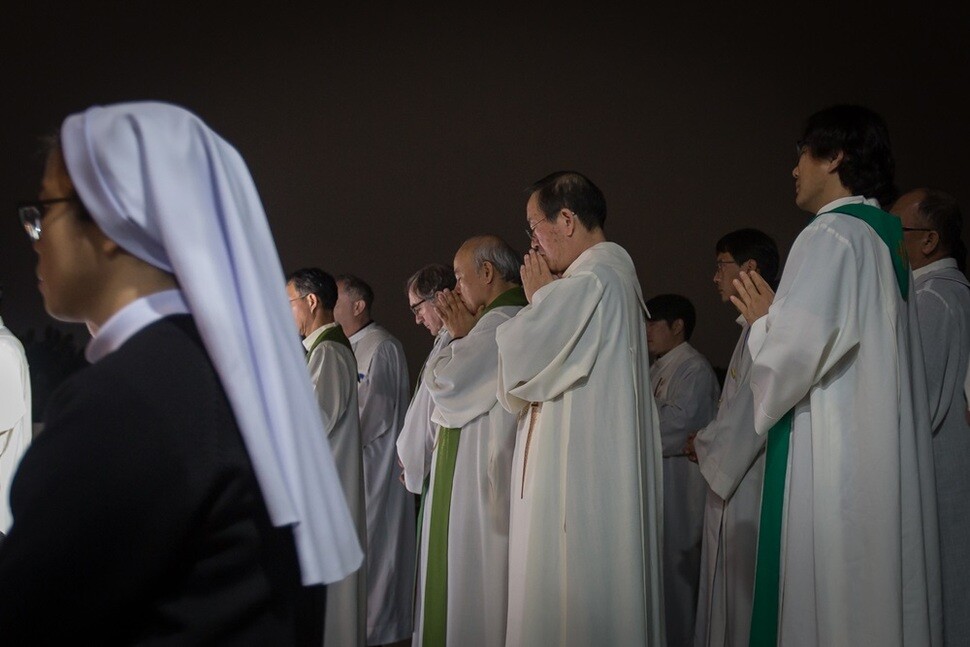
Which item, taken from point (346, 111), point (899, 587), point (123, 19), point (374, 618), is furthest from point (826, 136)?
point (123, 19)

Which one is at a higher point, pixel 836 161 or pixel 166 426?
pixel 836 161

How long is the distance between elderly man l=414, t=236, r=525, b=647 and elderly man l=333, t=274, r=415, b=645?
1452 millimetres

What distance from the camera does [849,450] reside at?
3.14 meters

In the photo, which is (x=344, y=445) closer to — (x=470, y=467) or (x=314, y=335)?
(x=314, y=335)

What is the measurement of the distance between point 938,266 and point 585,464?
164 cm

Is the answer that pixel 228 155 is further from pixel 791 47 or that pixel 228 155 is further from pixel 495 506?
pixel 791 47

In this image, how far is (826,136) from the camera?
3373mm

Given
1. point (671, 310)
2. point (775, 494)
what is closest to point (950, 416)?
point (775, 494)

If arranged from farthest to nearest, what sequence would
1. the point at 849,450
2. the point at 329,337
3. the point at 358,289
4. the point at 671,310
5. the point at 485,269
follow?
the point at 358,289 < the point at 671,310 < the point at 329,337 < the point at 485,269 < the point at 849,450

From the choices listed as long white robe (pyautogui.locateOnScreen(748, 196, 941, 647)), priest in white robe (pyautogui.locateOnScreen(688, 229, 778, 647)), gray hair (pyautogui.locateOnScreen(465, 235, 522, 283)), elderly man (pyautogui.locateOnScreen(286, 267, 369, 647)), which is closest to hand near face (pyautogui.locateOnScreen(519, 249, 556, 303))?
gray hair (pyautogui.locateOnScreen(465, 235, 522, 283))

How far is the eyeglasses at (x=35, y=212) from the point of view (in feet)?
4.96

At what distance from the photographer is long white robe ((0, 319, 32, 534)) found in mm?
4016

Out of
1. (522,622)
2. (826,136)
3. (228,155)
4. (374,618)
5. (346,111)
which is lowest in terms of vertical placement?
(374,618)

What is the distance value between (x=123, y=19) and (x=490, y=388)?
209 inches
